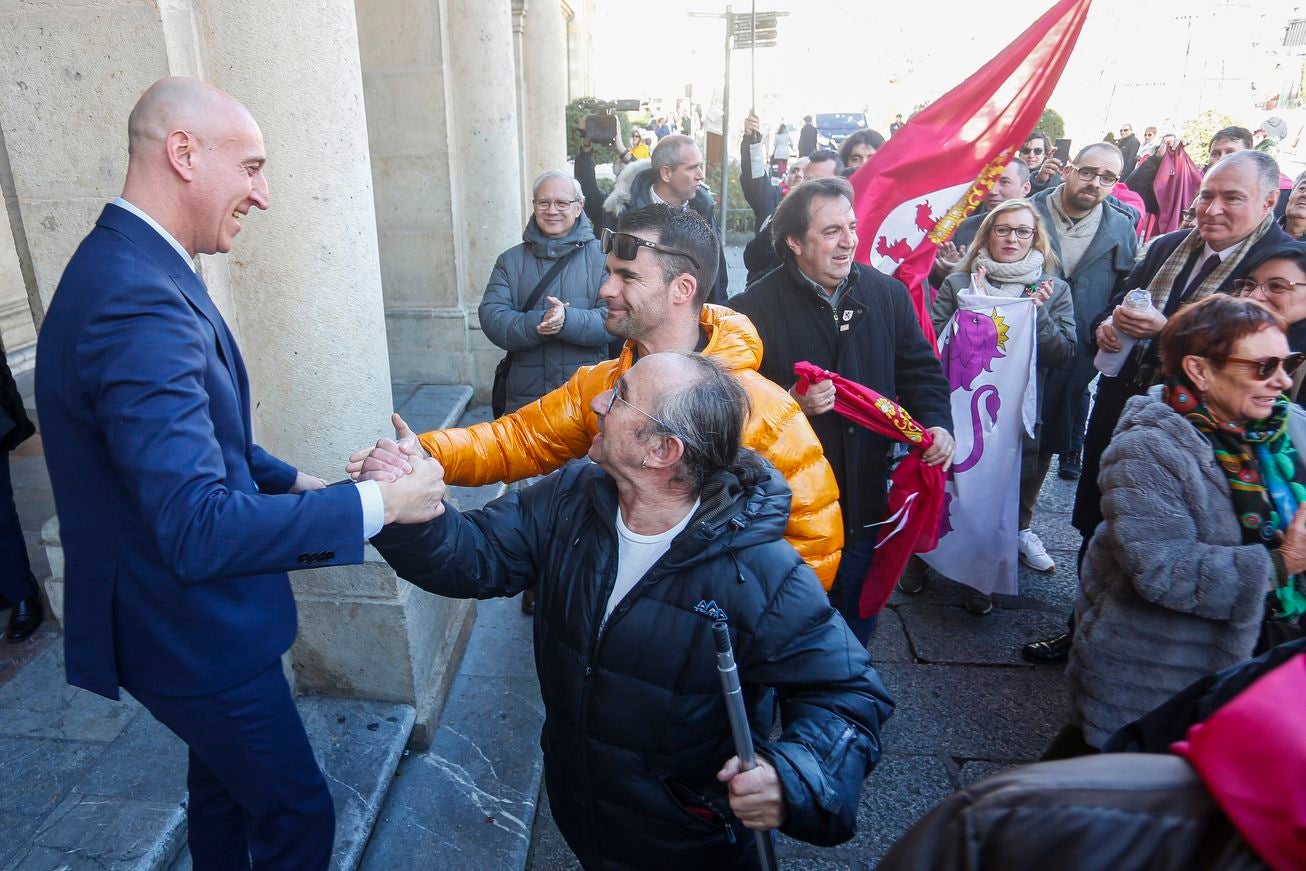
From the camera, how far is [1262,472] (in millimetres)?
2459

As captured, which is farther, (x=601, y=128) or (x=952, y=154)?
(x=601, y=128)

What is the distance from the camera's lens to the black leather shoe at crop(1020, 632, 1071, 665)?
13.1 ft

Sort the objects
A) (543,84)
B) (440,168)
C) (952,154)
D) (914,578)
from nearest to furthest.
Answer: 1. (952,154)
2. (914,578)
3. (440,168)
4. (543,84)

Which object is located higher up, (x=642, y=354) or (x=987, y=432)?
(x=642, y=354)

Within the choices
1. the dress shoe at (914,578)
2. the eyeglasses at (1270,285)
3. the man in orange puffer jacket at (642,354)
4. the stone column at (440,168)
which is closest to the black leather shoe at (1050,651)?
the dress shoe at (914,578)

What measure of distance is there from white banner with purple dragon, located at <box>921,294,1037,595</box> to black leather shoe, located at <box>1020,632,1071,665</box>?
1.17 feet

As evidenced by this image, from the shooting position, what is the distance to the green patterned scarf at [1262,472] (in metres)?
2.42

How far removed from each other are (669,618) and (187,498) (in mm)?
937

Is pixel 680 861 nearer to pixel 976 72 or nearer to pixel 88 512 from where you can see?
pixel 88 512

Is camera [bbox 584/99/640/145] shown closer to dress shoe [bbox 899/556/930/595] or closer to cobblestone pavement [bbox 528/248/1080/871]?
dress shoe [bbox 899/556/930/595]

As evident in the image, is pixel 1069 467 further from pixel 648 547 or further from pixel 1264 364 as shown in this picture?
pixel 648 547

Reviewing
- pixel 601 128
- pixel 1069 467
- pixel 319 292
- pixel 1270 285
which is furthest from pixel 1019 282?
pixel 601 128

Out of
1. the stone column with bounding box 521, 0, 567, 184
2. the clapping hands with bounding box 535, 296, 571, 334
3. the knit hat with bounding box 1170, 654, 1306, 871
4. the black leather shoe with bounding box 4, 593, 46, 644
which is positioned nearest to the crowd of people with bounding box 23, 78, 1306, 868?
the knit hat with bounding box 1170, 654, 1306, 871

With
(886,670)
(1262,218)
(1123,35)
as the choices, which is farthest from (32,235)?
(1123,35)
